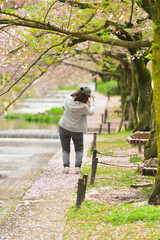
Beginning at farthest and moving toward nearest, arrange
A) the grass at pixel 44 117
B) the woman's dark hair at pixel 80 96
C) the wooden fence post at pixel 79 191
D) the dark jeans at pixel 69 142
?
1. the grass at pixel 44 117
2. the dark jeans at pixel 69 142
3. the woman's dark hair at pixel 80 96
4. the wooden fence post at pixel 79 191

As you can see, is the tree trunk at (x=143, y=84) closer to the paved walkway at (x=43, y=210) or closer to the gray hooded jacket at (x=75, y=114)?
the gray hooded jacket at (x=75, y=114)

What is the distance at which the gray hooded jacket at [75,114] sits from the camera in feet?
35.6

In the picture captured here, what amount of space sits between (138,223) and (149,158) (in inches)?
183

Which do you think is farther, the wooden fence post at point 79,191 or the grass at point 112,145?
the grass at point 112,145

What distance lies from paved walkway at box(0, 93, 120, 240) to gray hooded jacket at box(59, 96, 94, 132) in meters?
1.23

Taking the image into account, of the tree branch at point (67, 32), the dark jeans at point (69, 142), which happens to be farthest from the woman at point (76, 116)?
the tree branch at point (67, 32)

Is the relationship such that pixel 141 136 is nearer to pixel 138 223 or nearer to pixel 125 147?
pixel 125 147

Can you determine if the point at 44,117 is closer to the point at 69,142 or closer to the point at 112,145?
the point at 112,145

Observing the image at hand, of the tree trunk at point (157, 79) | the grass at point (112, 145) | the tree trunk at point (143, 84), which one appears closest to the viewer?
the tree trunk at point (157, 79)

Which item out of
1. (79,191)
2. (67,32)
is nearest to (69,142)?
(67,32)

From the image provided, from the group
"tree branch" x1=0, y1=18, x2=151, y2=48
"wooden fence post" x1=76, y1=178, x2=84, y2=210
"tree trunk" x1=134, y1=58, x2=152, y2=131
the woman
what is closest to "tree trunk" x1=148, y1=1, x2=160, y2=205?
"tree branch" x1=0, y1=18, x2=151, y2=48

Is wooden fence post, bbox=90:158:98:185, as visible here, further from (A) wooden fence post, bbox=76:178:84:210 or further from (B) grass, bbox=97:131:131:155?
(B) grass, bbox=97:131:131:155

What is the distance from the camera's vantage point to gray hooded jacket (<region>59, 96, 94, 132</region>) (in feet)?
35.6

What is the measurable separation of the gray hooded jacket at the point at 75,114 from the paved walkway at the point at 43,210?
1.23 meters
